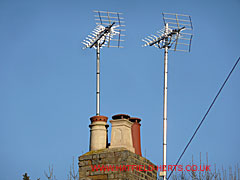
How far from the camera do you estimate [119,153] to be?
1484cm

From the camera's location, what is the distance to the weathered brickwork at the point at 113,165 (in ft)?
48.2

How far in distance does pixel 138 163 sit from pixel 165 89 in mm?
3330

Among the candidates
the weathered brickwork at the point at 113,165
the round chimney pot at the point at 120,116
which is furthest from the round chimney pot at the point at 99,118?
the weathered brickwork at the point at 113,165

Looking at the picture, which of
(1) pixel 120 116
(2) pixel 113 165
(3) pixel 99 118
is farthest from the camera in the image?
(3) pixel 99 118

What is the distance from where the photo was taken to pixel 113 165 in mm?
14805

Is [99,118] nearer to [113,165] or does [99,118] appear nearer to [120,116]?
[120,116]

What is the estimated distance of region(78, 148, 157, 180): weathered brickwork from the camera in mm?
14688

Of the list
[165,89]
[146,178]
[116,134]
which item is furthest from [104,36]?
[146,178]

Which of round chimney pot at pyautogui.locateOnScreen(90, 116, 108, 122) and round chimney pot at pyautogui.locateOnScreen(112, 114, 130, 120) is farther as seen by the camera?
round chimney pot at pyautogui.locateOnScreen(90, 116, 108, 122)

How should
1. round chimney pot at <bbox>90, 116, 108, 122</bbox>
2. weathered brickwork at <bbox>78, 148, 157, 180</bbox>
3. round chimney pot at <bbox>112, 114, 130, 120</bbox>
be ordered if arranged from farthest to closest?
round chimney pot at <bbox>90, 116, 108, 122</bbox> < round chimney pot at <bbox>112, 114, 130, 120</bbox> < weathered brickwork at <bbox>78, 148, 157, 180</bbox>

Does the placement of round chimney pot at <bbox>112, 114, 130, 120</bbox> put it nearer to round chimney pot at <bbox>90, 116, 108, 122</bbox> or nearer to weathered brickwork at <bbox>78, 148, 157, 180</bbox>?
round chimney pot at <bbox>90, 116, 108, 122</bbox>

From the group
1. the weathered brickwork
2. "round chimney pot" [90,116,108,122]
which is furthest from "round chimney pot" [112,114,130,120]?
the weathered brickwork

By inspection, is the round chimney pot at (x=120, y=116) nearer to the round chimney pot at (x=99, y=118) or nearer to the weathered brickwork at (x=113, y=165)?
the round chimney pot at (x=99, y=118)

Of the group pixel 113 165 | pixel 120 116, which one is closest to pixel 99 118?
pixel 120 116
